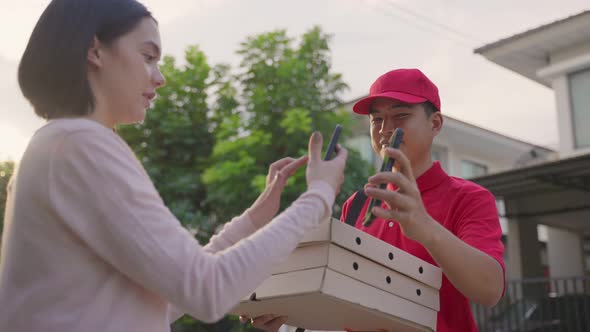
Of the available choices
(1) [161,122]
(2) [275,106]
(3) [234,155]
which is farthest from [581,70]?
(1) [161,122]

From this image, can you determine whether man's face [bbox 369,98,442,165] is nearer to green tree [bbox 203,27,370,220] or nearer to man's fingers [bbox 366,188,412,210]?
man's fingers [bbox 366,188,412,210]

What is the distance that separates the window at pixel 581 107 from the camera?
1312 centimetres

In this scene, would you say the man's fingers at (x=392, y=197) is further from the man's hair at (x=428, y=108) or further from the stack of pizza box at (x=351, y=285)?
the man's hair at (x=428, y=108)

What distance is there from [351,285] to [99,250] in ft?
2.03

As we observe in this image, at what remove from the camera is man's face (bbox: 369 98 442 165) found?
222cm

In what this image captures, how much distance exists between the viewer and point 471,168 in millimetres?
22203

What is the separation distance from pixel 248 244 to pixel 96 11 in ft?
2.17

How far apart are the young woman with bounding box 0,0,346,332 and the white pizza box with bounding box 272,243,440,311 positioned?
5.4 inches

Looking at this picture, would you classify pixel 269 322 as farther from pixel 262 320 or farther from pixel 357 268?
pixel 357 268

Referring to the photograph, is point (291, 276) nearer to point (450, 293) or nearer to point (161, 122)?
point (450, 293)

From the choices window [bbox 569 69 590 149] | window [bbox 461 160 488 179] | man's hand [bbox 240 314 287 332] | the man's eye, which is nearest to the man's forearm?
man's hand [bbox 240 314 287 332]

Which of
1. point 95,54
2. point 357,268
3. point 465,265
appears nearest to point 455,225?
point 465,265

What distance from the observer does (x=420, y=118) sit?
2230 mm

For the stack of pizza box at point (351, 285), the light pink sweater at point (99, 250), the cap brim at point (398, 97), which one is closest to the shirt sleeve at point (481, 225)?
the stack of pizza box at point (351, 285)
